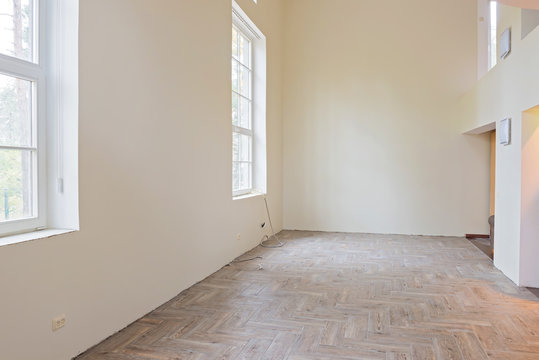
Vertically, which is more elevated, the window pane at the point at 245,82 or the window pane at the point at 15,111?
the window pane at the point at 245,82

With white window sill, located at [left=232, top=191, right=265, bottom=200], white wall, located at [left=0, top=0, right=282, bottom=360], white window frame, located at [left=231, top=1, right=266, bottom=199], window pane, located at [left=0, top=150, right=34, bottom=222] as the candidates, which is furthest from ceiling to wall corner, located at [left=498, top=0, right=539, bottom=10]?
white window frame, located at [left=231, top=1, right=266, bottom=199]

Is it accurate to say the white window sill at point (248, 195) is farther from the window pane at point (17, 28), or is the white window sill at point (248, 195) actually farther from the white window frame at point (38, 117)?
the window pane at point (17, 28)

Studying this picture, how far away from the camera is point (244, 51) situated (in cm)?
602

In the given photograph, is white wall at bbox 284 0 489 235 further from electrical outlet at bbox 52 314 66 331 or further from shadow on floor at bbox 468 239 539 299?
electrical outlet at bbox 52 314 66 331

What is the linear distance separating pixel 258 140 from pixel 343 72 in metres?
2.10

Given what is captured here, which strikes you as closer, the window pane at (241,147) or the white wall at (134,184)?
the white wall at (134,184)

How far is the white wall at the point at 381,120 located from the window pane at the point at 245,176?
1.39 metres

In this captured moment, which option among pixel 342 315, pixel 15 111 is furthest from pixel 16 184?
pixel 342 315

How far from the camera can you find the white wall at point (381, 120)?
662 cm

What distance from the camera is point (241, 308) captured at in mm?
3320

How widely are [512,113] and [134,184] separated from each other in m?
3.74

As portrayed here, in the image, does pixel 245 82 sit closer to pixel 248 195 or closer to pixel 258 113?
pixel 258 113

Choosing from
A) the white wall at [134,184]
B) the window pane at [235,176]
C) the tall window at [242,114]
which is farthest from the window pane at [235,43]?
the window pane at [235,176]

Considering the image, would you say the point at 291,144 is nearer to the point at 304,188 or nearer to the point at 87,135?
the point at 304,188
